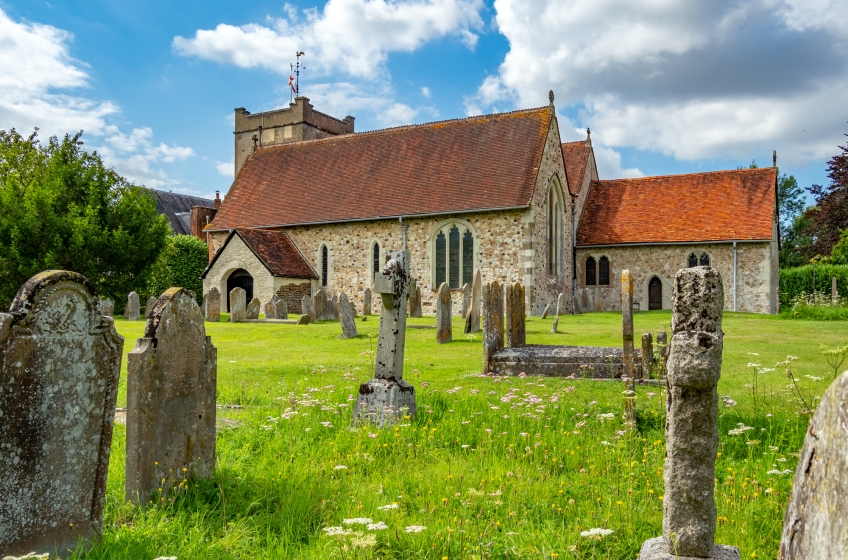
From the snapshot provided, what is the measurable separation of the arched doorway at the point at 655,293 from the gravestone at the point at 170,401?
86.3 ft

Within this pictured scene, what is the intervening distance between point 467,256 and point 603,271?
22.8 ft

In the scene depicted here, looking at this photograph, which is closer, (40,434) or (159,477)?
(40,434)

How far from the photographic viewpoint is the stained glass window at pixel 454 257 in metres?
26.7

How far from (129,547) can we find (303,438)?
235 centimetres

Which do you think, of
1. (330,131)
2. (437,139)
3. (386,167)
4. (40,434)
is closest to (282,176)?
(386,167)

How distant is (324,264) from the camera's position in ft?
97.4

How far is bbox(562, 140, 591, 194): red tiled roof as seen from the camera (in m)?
31.2

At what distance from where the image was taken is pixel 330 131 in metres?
51.4

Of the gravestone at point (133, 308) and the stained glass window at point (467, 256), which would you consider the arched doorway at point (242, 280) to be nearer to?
the gravestone at point (133, 308)

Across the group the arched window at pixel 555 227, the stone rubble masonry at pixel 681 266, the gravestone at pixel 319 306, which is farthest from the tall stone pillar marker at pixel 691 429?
the arched window at pixel 555 227

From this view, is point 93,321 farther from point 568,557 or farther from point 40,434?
point 568,557

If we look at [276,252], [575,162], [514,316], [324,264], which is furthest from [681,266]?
[514,316]

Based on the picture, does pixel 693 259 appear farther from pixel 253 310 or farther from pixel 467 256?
pixel 253 310

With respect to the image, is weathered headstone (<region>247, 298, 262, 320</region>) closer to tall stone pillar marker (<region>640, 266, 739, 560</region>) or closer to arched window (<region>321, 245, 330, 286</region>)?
arched window (<region>321, 245, 330, 286</region>)
